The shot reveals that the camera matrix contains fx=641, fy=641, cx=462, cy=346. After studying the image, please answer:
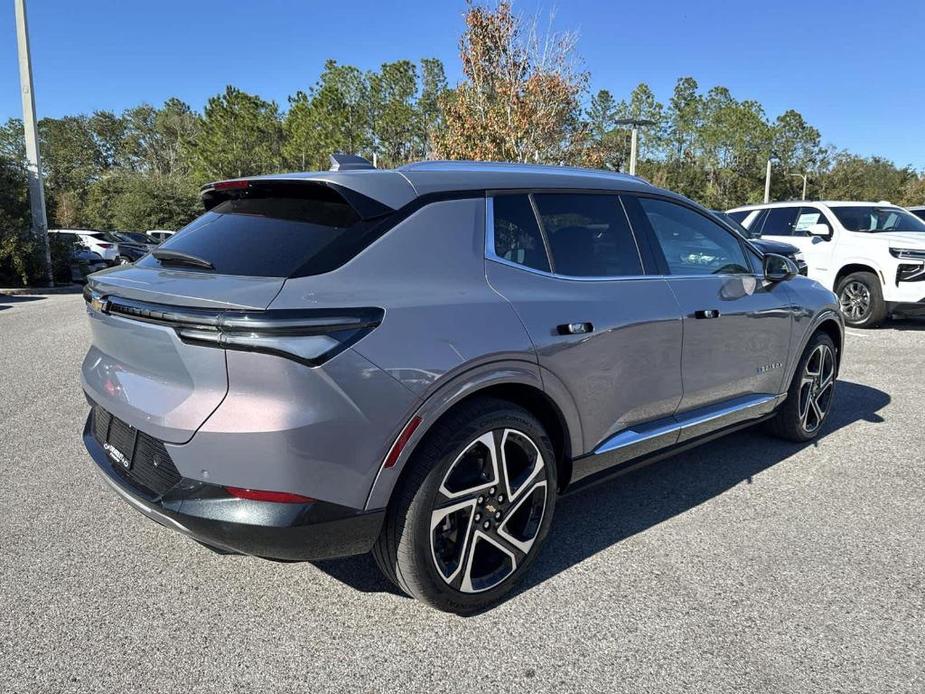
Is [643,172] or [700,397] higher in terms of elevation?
[643,172]

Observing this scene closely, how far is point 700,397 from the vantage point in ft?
11.4

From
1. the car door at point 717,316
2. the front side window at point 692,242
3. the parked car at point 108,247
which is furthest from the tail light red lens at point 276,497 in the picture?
the parked car at point 108,247

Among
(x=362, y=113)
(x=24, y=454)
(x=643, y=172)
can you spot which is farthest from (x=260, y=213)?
(x=643, y=172)

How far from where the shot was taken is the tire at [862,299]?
9430 millimetres

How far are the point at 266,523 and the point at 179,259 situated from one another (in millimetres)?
1127

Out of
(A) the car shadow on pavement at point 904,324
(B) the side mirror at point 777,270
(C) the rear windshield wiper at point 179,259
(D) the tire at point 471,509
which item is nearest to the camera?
(D) the tire at point 471,509

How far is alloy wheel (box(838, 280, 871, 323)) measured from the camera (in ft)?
31.6

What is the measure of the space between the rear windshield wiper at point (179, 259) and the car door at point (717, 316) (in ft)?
6.86

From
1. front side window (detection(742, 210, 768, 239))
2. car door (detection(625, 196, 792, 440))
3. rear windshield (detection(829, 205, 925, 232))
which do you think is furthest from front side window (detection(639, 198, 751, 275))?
front side window (detection(742, 210, 768, 239))

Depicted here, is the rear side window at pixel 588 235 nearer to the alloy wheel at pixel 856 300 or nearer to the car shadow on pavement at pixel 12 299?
the alloy wheel at pixel 856 300

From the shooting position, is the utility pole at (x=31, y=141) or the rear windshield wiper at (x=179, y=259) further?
the utility pole at (x=31, y=141)

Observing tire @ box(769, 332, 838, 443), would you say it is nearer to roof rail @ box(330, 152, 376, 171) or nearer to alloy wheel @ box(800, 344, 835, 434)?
alloy wheel @ box(800, 344, 835, 434)

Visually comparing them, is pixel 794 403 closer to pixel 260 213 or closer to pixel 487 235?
pixel 487 235

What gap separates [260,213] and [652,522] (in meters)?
2.43
